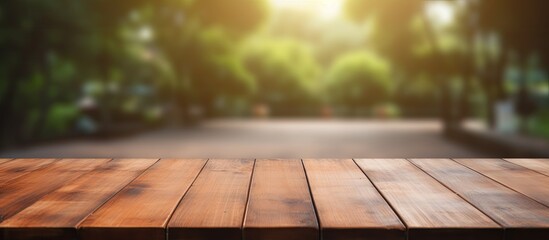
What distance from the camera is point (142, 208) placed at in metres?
1.68

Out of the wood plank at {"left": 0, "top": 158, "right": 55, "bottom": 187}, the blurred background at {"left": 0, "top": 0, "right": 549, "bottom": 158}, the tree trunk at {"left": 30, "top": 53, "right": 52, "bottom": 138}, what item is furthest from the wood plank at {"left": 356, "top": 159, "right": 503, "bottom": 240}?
the tree trunk at {"left": 30, "top": 53, "right": 52, "bottom": 138}

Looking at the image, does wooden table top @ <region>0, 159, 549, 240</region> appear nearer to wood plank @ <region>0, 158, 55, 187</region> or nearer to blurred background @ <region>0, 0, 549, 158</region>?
wood plank @ <region>0, 158, 55, 187</region>

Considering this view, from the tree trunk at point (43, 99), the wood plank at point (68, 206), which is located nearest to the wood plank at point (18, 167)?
the wood plank at point (68, 206)

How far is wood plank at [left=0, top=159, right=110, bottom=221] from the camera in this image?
5.74 feet

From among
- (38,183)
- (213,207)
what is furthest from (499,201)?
(38,183)

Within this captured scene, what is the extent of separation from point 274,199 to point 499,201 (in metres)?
0.60

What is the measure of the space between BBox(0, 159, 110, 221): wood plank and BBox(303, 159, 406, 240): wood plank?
76 cm

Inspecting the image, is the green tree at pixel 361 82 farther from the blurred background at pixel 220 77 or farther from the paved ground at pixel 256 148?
the paved ground at pixel 256 148

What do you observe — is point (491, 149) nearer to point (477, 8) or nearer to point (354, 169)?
point (477, 8)

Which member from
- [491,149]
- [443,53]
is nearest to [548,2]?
[491,149]

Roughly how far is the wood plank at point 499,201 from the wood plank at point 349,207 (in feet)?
0.80

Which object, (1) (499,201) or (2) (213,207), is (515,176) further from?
(2) (213,207)

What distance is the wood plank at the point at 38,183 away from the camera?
175 centimetres

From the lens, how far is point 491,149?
1188 centimetres
